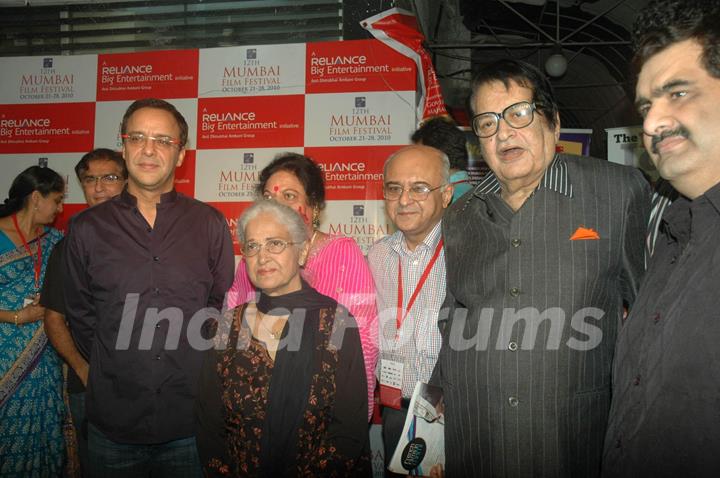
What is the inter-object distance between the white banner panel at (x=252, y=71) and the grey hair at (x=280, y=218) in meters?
2.17

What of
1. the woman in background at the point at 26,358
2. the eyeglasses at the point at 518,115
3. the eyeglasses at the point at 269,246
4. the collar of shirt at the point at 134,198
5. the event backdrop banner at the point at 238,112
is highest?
the event backdrop banner at the point at 238,112

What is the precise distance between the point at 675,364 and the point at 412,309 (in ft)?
3.80

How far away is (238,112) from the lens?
419 cm

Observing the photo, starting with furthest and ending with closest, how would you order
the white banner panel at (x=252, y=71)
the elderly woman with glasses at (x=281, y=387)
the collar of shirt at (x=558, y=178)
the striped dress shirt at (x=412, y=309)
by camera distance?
the white banner panel at (x=252, y=71) < the striped dress shirt at (x=412, y=309) < the elderly woman with glasses at (x=281, y=387) < the collar of shirt at (x=558, y=178)

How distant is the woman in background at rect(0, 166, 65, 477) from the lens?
290 cm

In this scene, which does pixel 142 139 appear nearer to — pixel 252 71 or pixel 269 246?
pixel 269 246

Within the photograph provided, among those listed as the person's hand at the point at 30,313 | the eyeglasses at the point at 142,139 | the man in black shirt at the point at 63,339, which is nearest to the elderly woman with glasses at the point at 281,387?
the eyeglasses at the point at 142,139

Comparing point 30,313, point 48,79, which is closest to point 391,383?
point 30,313

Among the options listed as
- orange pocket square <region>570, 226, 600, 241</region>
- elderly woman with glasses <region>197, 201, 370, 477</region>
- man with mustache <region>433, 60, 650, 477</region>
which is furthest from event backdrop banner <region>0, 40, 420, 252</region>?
orange pocket square <region>570, 226, 600, 241</region>

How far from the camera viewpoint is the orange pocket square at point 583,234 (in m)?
1.64

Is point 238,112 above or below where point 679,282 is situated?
above

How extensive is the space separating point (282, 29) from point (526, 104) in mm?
3279

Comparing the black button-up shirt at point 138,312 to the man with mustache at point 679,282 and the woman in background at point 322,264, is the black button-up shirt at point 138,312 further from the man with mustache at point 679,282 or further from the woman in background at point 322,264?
the man with mustache at point 679,282

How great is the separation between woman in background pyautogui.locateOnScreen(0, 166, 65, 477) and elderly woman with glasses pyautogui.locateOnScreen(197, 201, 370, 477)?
1554mm
